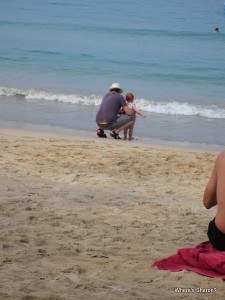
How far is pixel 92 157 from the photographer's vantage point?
9477mm

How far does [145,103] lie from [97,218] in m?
10.5

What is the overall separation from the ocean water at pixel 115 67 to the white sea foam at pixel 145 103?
22mm

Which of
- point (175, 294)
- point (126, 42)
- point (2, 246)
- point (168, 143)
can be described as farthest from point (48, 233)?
point (126, 42)

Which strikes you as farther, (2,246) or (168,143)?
(168,143)

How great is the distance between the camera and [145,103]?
16.9 m

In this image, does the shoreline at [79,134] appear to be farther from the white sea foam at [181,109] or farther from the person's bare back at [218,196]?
the person's bare back at [218,196]

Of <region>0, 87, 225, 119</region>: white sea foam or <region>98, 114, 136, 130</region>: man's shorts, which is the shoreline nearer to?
<region>98, 114, 136, 130</region>: man's shorts

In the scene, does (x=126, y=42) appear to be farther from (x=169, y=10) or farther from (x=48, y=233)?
(x=48, y=233)

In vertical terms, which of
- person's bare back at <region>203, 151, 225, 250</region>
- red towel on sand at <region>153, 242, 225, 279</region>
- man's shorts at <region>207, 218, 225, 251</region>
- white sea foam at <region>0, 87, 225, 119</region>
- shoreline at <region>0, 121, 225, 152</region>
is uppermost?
person's bare back at <region>203, 151, 225, 250</region>

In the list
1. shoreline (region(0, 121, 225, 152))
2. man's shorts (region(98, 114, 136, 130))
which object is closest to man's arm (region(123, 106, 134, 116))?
man's shorts (region(98, 114, 136, 130))

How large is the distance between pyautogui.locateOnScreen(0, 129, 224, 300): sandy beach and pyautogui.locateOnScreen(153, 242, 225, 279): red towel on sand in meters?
0.06

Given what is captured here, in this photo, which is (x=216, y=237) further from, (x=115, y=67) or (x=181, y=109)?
(x=115, y=67)

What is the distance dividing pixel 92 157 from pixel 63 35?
26174mm

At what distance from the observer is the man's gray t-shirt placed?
12250 mm
